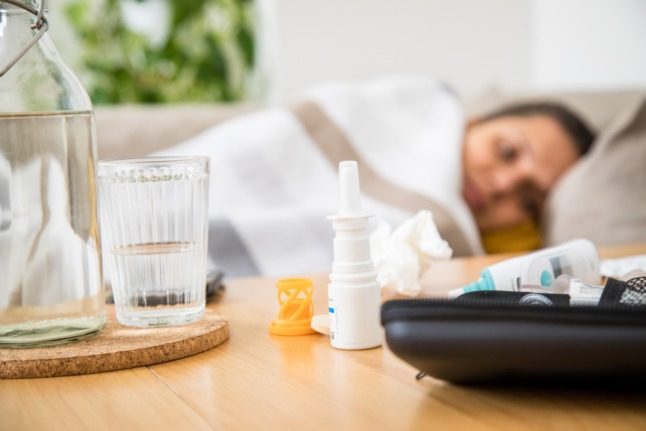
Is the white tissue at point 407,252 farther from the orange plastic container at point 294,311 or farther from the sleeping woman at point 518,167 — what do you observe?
the sleeping woman at point 518,167

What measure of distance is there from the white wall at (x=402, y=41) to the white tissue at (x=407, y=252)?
1.49 metres

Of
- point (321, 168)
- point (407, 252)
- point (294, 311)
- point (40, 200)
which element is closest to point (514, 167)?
point (321, 168)

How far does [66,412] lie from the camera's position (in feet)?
1.51

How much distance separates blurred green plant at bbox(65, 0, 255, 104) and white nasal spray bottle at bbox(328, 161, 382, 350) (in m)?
1.92

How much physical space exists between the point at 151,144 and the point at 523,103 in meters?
0.78

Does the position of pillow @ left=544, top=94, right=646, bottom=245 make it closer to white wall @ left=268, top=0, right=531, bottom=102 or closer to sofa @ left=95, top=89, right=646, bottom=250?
sofa @ left=95, top=89, right=646, bottom=250

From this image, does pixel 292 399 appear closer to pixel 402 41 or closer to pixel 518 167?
pixel 518 167

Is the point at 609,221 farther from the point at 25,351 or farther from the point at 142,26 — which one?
the point at 142,26

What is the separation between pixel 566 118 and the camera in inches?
66.2

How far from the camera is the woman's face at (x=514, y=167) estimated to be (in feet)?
5.40

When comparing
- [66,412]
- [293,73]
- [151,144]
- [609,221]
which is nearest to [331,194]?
[151,144]

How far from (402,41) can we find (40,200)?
1.82 m

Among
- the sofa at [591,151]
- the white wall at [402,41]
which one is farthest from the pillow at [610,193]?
the white wall at [402,41]

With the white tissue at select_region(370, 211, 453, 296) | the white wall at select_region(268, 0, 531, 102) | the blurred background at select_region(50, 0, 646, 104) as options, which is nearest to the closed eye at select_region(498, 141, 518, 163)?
the blurred background at select_region(50, 0, 646, 104)
